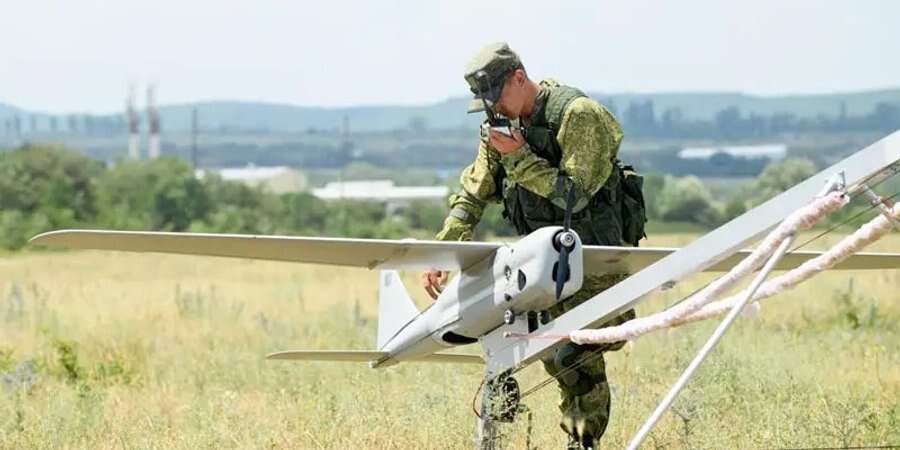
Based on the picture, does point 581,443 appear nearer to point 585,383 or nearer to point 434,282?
point 585,383

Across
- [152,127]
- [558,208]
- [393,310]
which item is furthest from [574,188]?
[152,127]

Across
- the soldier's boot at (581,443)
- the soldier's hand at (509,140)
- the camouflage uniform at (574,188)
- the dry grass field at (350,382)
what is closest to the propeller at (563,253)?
the camouflage uniform at (574,188)

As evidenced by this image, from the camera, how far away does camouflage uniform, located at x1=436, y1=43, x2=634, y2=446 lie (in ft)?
25.0

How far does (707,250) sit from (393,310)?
3096 mm

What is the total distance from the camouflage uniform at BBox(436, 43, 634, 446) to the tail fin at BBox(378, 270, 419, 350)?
0.95 metres

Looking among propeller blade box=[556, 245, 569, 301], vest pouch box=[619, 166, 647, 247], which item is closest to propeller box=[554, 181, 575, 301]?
propeller blade box=[556, 245, 569, 301]

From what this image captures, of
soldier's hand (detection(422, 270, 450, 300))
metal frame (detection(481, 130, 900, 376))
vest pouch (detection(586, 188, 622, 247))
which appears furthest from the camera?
soldier's hand (detection(422, 270, 450, 300))

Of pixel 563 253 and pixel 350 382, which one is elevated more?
pixel 563 253

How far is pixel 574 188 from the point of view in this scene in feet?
24.8

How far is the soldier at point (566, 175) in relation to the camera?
25.0 feet

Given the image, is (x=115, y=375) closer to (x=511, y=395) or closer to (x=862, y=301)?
(x=511, y=395)

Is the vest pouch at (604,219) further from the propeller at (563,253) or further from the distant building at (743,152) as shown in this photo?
the distant building at (743,152)

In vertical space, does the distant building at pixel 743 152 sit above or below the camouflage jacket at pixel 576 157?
below

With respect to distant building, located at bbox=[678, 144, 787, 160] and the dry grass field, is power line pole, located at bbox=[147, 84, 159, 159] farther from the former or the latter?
the dry grass field
